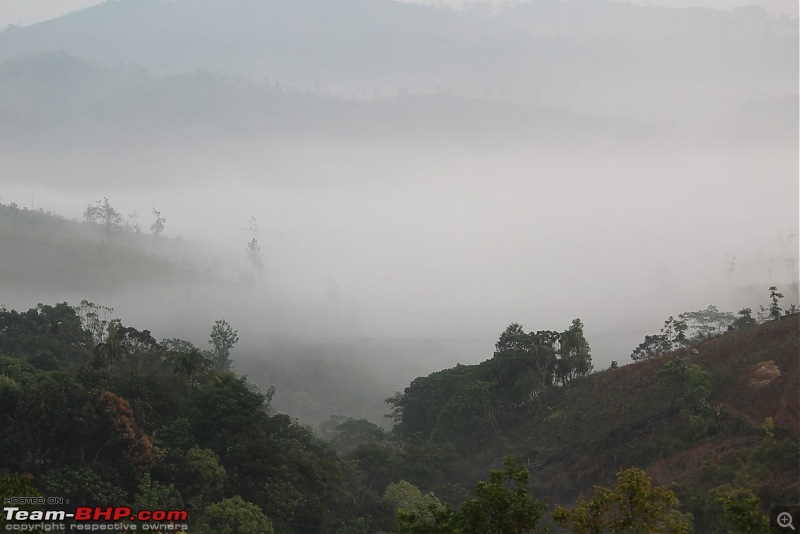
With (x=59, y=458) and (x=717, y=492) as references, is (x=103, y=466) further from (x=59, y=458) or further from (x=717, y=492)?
(x=717, y=492)

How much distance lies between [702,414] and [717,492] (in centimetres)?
1723

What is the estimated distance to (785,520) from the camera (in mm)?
32000

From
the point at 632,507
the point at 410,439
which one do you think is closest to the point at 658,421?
the point at 410,439

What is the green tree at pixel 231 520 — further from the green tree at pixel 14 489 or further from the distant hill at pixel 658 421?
the distant hill at pixel 658 421

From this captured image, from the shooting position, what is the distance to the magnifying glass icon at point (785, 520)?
3169cm

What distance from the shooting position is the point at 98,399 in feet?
223

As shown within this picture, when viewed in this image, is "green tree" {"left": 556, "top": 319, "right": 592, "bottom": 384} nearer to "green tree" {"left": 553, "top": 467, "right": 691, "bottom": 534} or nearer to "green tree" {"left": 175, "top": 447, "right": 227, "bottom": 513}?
"green tree" {"left": 175, "top": 447, "right": 227, "bottom": 513}

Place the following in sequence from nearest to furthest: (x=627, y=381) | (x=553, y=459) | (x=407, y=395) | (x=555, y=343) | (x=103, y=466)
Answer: (x=103, y=466) < (x=553, y=459) < (x=627, y=381) < (x=555, y=343) < (x=407, y=395)

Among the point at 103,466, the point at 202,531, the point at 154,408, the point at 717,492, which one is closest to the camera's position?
the point at 202,531

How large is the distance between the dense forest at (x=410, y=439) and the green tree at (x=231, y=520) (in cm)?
14

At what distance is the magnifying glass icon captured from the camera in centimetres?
3169

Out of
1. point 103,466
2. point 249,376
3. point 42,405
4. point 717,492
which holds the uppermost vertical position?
point 249,376

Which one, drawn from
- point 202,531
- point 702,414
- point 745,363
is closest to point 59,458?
point 202,531

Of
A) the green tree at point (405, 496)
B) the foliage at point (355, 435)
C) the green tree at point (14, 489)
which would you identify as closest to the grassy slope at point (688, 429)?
the green tree at point (405, 496)
